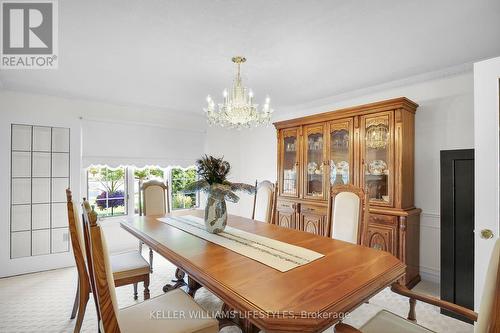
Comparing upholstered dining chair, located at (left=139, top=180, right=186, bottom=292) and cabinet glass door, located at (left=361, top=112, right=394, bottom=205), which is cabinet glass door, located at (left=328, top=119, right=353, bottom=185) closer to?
cabinet glass door, located at (left=361, top=112, right=394, bottom=205)

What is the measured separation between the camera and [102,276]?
97 cm

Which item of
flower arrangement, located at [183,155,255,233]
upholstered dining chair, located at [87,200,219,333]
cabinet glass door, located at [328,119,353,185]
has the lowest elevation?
A: upholstered dining chair, located at [87,200,219,333]

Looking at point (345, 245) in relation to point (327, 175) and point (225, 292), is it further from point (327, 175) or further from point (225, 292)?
point (327, 175)

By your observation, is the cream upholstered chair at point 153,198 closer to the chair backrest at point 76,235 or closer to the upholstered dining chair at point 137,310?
the chair backrest at point 76,235

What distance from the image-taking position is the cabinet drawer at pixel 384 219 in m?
2.76

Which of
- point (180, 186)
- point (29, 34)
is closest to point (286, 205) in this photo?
point (180, 186)

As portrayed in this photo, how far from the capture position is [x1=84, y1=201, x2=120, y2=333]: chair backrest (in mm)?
955

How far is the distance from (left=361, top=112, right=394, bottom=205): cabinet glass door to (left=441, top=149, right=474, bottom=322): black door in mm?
546

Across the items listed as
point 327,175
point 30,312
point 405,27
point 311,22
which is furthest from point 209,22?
point 30,312

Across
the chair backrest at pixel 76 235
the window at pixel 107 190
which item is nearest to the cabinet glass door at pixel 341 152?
the chair backrest at pixel 76 235

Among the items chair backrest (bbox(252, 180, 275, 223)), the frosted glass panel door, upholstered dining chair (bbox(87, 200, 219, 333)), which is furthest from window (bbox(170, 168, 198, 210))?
upholstered dining chair (bbox(87, 200, 219, 333))

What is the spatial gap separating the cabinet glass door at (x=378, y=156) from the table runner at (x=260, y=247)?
166cm

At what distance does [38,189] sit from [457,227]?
4.87m

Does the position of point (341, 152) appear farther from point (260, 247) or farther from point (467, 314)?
point (467, 314)
